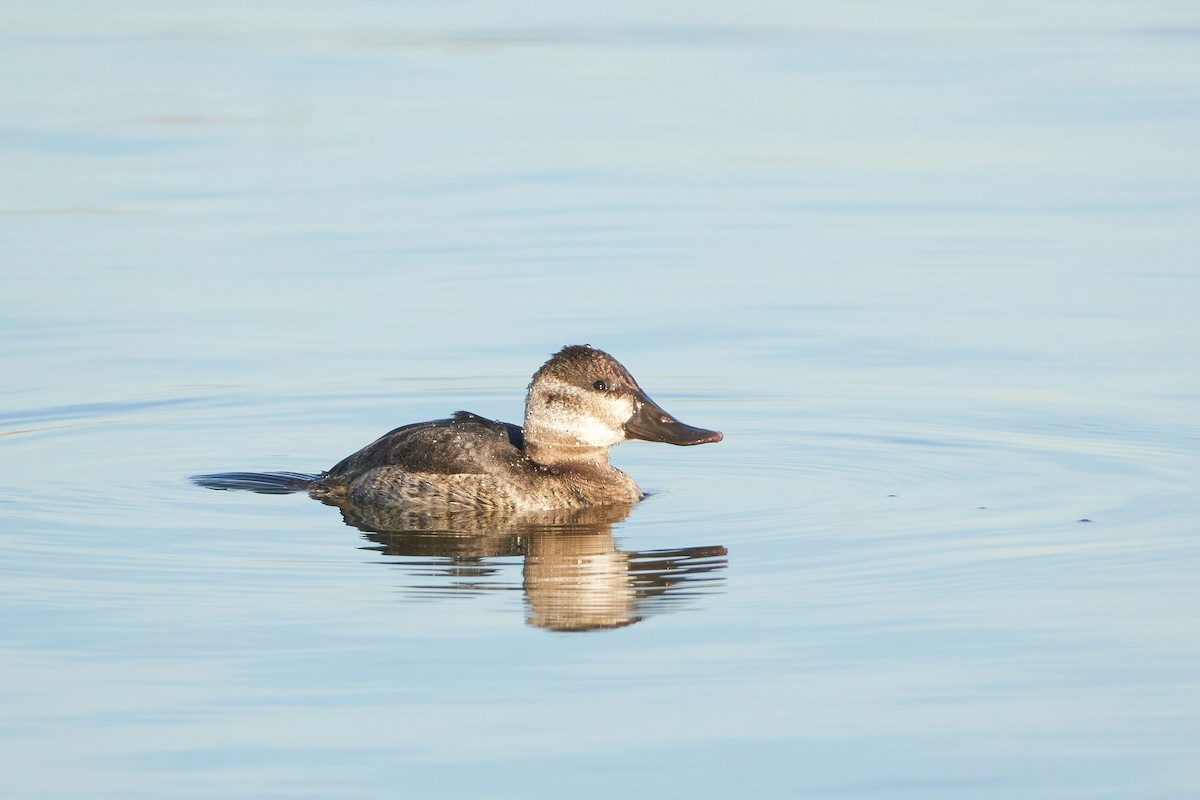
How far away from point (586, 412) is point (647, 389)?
1.82 m

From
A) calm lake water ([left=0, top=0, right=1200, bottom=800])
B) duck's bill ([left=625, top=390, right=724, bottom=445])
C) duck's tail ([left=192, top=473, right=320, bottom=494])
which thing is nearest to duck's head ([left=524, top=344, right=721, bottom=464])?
duck's bill ([left=625, top=390, right=724, bottom=445])

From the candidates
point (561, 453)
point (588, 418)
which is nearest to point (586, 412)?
point (588, 418)

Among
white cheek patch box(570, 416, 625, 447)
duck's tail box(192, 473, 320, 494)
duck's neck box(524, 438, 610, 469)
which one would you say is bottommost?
duck's tail box(192, 473, 320, 494)

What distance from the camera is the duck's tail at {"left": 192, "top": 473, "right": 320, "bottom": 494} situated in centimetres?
984

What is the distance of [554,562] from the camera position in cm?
853

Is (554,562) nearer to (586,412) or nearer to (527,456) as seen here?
(527,456)

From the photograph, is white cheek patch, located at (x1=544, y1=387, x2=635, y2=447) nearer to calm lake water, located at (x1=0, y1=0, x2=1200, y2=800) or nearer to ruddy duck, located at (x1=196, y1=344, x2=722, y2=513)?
ruddy duck, located at (x1=196, y1=344, x2=722, y2=513)

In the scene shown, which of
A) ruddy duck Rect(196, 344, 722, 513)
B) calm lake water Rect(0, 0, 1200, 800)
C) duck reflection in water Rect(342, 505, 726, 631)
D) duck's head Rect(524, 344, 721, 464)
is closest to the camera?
calm lake water Rect(0, 0, 1200, 800)

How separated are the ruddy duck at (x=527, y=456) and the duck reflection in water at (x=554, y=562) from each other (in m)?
0.09

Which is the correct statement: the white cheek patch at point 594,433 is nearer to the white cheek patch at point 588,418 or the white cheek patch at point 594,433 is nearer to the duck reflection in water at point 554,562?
the white cheek patch at point 588,418

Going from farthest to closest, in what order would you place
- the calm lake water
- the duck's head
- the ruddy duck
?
the duck's head, the ruddy duck, the calm lake water

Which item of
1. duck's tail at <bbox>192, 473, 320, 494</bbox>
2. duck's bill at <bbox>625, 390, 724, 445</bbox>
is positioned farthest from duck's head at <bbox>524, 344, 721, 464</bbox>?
duck's tail at <bbox>192, 473, 320, 494</bbox>

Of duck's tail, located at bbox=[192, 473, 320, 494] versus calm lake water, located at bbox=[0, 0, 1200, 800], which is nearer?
calm lake water, located at bbox=[0, 0, 1200, 800]

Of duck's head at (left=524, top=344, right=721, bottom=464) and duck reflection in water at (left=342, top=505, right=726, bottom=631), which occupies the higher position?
duck's head at (left=524, top=344, right=721, bottom=464)
